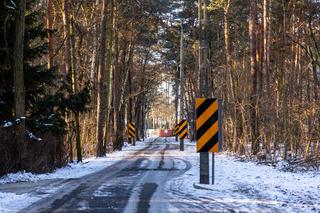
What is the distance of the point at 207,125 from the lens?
10.3 m

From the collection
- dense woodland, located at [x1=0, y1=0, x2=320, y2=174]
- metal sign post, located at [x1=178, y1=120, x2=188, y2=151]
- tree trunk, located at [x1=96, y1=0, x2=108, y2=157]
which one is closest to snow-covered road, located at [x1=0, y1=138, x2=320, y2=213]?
dense woodland, located at [x1=0, y1=0, x2=320, y2=174]

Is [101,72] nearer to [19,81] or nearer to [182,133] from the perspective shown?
[182,133]

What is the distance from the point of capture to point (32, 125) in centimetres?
1327

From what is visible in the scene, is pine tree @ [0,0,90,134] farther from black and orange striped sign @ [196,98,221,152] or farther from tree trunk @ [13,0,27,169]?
black and orange striped sign @ [196,98,221,152]

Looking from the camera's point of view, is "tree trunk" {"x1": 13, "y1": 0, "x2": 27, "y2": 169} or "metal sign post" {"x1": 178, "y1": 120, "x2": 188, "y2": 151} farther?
"metal sign post" {"x1": 178, "y1": 120, "x2": 188, "y2": 151}

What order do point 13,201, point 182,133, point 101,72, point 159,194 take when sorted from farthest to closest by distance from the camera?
point 182,133
point 101,72
point 159,194
point 13,201

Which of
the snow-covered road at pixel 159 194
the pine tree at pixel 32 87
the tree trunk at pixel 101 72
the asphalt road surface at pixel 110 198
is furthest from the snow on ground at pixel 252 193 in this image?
the tree trunk at pixel 101 72

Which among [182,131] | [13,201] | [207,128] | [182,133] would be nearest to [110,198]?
[13,201]

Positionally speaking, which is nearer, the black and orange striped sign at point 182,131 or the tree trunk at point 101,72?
the tree trunk at point 101,72

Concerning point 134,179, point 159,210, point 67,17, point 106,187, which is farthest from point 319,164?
point 67,17

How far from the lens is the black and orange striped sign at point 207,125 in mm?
10273

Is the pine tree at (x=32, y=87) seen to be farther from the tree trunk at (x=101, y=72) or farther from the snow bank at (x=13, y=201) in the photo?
the tree trunk at (x=101, y=72)

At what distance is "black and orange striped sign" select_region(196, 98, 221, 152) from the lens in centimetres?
1027

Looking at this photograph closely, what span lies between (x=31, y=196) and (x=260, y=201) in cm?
438
